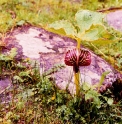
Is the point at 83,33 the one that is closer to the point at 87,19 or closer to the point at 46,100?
the point at 87,19

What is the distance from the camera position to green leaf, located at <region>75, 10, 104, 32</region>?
2906 mm

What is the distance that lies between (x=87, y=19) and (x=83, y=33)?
174mm

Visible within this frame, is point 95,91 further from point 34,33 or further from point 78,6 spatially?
point 78,6

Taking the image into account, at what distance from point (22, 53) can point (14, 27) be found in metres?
0.80

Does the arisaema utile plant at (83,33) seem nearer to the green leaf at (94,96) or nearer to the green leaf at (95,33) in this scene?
the green leaf at (95,33)

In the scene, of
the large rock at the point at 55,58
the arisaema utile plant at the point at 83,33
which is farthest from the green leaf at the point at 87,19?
the large rock at the point at 55,58

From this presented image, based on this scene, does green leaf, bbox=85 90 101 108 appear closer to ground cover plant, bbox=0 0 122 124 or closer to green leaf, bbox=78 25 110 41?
ground cover plant, bbox=0 0 122 124

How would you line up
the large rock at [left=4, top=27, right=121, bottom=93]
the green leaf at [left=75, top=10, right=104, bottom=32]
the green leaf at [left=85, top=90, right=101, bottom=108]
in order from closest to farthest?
1. the green leaf at [left=75, top=10, right=104, bottom=32]
2. the green leaf at [left=85, top=90, right=101, bottom=108]
3. the large rock at [left=4, top=27, right=121, bottom=93]

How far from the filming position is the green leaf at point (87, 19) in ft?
9.53

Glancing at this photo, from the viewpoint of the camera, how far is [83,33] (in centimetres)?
284

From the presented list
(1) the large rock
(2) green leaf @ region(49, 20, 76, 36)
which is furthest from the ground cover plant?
(1) the large rock

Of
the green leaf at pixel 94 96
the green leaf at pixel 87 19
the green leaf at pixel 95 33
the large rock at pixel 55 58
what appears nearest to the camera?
the green leaf at pixel 95 33

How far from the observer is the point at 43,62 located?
→ 12.6ft

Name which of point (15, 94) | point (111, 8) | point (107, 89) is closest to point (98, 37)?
point (107, 89)
